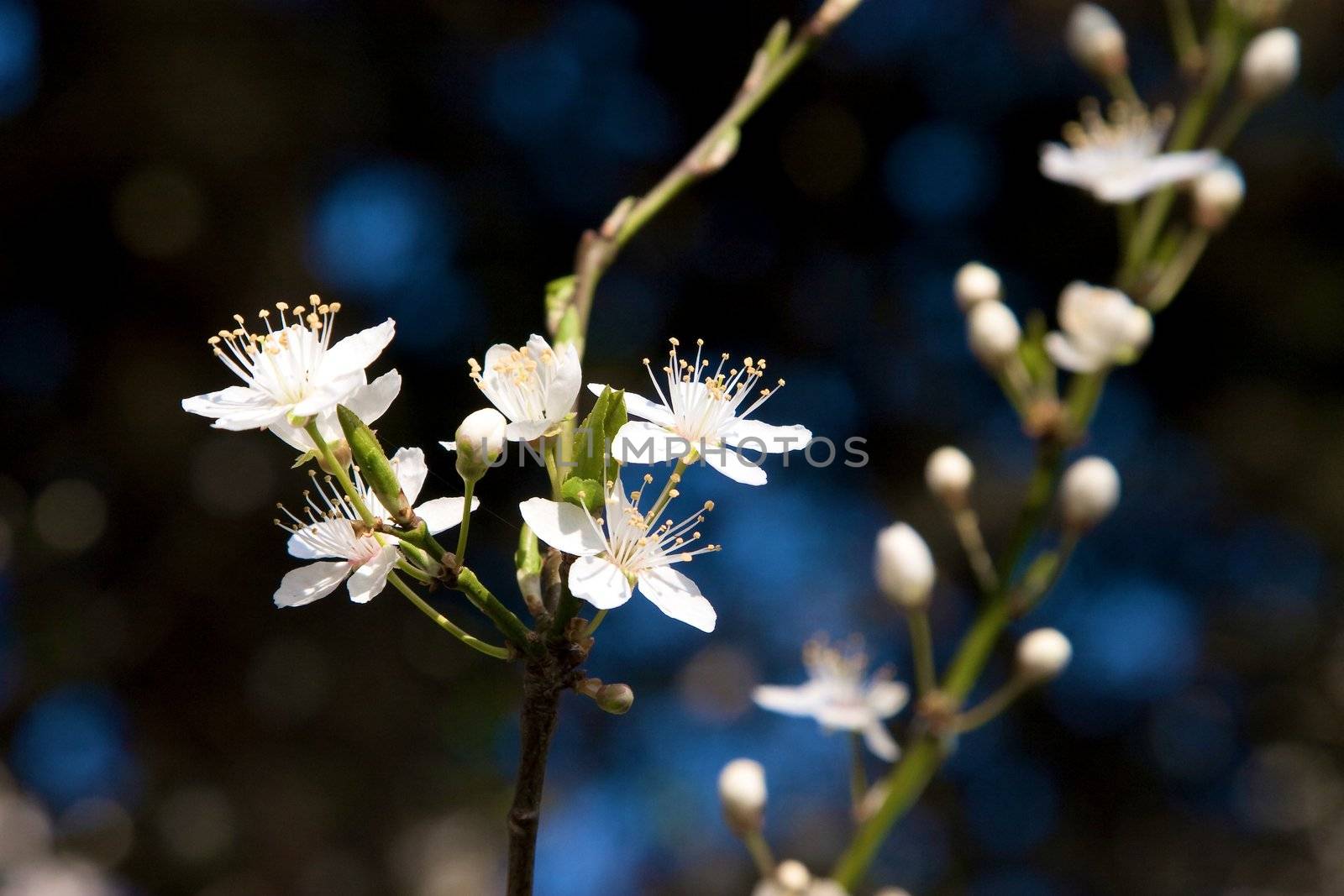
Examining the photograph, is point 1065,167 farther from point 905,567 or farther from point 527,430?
point 527,430

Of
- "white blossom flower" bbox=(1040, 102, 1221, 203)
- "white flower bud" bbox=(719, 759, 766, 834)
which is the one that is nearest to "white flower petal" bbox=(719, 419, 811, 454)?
"white flower bud" bbox=(719, 759, 766, 834)

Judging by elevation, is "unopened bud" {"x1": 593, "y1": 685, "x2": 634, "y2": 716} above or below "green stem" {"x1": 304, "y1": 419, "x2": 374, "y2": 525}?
below

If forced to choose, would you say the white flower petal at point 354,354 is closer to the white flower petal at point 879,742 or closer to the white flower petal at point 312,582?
the white flower petal at point 312,582

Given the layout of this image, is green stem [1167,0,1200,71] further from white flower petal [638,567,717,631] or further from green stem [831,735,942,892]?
white flower petal [638,567,717,631]

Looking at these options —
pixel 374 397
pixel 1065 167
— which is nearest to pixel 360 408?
pixel 374 397

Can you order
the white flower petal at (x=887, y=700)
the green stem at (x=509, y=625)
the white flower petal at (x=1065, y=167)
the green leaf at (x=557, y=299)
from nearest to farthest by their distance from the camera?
the green stem at (x=509, y=625)
the green leaf at (x=557, y=299)
the white flower petal at (x=887, y=700)
the white flower petal at (x=1065, y=167)

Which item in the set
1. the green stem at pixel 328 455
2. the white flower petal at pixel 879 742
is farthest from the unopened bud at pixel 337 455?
the white flower petal at pixel 879 742

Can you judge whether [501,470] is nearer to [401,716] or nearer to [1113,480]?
[401,716]

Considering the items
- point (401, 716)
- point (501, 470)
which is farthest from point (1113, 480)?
point (401, 716)
